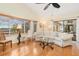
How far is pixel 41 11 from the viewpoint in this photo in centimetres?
247

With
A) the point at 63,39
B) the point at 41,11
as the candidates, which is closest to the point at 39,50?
the point at 63,39

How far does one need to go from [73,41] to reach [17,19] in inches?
60.6

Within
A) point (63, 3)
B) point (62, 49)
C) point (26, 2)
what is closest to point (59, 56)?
point (62, 49)

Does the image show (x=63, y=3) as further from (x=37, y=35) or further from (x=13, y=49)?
(x=13, y=49)

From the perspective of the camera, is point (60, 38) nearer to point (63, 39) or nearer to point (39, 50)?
point (63, 39)

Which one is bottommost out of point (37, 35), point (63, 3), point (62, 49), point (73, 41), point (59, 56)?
point (59, 56)

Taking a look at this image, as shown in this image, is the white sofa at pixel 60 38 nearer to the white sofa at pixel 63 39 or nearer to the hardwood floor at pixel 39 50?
the white sofa at pixel 63 39

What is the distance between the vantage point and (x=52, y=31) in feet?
8.16

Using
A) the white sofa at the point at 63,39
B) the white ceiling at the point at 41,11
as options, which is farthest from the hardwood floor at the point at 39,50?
the white ceiling at the point at 41,11

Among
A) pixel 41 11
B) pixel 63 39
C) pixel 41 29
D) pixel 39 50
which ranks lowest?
pixel 39 50

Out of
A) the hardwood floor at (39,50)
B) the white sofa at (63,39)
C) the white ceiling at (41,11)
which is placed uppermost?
the white ceiling at (41,11)

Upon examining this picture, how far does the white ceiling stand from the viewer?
7.72 feet

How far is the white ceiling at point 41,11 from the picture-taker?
235 cm

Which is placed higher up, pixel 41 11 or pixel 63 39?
pixel 41 11
